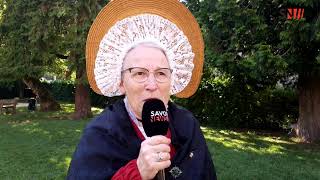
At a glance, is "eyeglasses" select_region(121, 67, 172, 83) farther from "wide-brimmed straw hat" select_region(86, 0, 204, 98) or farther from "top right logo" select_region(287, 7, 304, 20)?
"top right logo" select_region(287, 7, 304, 20)

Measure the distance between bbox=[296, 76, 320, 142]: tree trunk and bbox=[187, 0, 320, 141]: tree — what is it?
373mm

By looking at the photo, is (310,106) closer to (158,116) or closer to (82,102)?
(82,102)

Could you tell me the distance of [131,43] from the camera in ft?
6.90

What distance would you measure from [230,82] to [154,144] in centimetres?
1518

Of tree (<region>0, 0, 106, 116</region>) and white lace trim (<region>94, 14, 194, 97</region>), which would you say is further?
tree (<region>0, 0, 106, 116</region>)

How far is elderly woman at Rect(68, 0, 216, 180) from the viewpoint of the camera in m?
1.90

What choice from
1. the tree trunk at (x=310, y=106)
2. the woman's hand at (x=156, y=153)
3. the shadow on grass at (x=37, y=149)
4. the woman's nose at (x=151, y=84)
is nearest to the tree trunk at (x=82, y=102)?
the shadow on grass at (x=37, y=149)

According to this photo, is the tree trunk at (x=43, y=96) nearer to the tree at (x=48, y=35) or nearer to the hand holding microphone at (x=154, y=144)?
the tree at (x=48, y=35)

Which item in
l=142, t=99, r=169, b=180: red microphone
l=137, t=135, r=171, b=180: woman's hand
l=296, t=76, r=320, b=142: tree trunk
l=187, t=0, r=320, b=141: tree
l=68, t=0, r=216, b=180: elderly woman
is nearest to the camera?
l=137, t=135, r=171, b=180: woman's hand

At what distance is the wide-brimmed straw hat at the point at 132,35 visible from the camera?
2.13 m

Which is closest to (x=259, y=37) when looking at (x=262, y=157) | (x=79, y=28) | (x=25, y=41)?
(x=262, y=157)

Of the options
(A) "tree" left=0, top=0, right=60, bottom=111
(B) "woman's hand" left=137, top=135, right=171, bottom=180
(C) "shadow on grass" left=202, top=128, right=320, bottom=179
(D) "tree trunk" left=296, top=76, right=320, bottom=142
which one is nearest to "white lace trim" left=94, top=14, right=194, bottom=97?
(B) "woman's hand" left=137, top=135, right=171, bottom=180

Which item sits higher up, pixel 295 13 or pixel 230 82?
pixel 295 13

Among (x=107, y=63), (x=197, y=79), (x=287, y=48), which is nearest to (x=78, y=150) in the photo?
(x=107, y=63)
